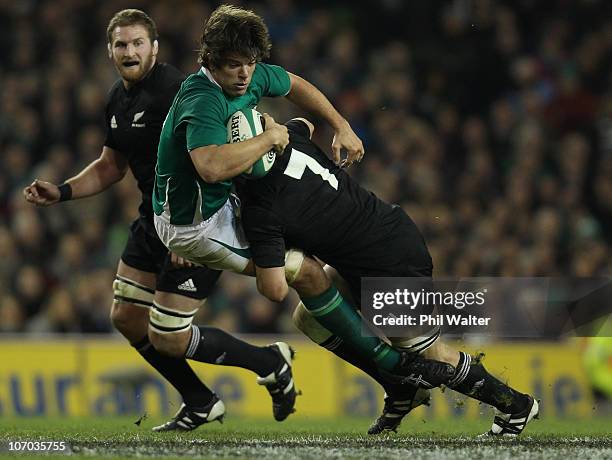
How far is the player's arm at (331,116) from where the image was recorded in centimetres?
617

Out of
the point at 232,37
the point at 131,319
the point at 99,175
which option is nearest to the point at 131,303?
the point at 131,319

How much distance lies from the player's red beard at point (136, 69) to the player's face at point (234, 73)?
1.04 metres

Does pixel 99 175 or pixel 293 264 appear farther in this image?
pixel 99 175

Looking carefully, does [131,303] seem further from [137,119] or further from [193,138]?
[193,138]

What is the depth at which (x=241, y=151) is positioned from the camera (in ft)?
17.7

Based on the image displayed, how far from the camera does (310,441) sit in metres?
5.98

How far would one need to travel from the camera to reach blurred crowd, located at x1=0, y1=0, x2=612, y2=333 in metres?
10.9

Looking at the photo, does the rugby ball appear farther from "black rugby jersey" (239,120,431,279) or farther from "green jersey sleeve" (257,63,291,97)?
"green jersey sleeve" (257,63,291,97)

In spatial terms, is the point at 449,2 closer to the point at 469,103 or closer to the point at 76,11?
the point at 469,103

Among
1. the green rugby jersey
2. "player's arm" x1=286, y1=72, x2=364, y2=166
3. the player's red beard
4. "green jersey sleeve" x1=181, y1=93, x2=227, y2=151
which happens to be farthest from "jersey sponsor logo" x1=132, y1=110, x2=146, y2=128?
"green jersey sleeve" x1=181, y1=93, x2=227, y2=151

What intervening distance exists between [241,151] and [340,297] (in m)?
1.07

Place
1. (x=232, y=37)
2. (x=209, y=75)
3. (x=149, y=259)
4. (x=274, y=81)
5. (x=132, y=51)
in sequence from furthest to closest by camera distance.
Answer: (x=149, y=259) → (x=132, y=51) → (x=274, y=81) → (x=209, y=75) → (x=232, y=37)

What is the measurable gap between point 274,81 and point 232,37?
580 millimetres

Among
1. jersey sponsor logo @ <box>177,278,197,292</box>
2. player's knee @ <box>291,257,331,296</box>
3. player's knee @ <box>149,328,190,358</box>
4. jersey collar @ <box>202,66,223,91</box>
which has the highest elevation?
jersey collar @ <box>202,66,223,91</box>
